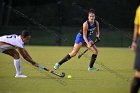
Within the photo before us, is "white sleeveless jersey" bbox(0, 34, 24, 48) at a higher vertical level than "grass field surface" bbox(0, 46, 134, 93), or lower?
higher

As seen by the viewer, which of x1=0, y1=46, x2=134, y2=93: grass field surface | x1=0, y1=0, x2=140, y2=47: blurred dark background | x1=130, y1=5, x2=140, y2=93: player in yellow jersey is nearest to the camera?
x1=130, y1=5, x2=140, y2=93: player in yellow jersey

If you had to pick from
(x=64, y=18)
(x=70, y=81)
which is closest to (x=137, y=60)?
(x=70, y=81)

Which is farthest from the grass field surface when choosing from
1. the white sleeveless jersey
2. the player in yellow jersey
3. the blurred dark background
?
the blurred dark background

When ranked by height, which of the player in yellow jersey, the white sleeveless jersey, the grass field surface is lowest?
the grass field surface

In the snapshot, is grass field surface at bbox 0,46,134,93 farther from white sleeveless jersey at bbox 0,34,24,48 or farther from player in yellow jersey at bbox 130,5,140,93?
player in yellow jersey at bbox 130,5,140,93

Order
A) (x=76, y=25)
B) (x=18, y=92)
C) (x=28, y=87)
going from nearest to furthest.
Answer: (x=18, y=92) < (x=28, y=87) < (x=76, y=25)

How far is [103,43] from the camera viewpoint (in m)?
27.0

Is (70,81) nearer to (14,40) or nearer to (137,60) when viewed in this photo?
(14,40)

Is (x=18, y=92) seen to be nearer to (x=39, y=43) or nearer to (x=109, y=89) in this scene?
(x=109, y=89)

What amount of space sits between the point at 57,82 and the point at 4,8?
70.0 ft

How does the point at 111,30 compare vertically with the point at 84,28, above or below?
below

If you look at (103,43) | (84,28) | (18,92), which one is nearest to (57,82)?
(18,92)

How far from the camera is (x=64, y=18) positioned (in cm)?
3117

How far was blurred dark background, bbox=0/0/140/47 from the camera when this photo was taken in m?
27.3
